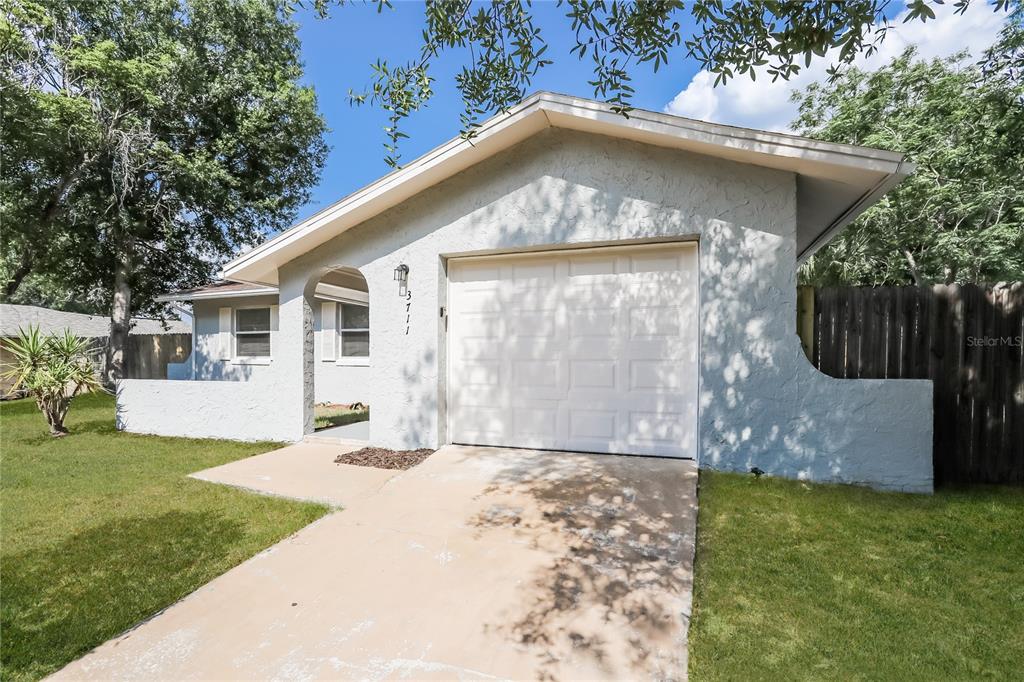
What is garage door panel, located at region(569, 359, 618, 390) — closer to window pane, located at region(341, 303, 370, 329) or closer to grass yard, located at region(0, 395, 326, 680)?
grass yard, located at region(0, 395, 326, 680)

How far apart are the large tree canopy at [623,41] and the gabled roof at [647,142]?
3.57 feet

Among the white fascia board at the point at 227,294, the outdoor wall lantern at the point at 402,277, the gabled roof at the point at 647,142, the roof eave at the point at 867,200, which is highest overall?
the gabled roof at the point at 647,142

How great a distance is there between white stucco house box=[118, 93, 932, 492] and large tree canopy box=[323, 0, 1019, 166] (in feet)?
5.64

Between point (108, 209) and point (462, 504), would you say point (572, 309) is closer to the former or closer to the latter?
point (462, 504)

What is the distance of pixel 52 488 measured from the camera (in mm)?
5641

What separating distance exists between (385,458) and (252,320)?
32.0ft

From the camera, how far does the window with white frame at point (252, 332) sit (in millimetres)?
13719

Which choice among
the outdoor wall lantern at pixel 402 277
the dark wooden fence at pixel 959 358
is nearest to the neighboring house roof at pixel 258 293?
the outdoor wall lantern at pixel 402 277

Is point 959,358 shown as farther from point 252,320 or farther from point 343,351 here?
point 252,320

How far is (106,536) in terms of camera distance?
167 inches

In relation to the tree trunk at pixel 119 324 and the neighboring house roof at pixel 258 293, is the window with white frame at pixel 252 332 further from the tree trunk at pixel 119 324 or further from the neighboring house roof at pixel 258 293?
the tree trunk at pixel 119 324

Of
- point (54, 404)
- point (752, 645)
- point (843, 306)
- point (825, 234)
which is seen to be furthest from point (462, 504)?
point (54, 404)

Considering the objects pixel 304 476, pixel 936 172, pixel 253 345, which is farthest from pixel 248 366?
pixel 936 172

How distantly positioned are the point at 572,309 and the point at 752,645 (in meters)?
4.27
